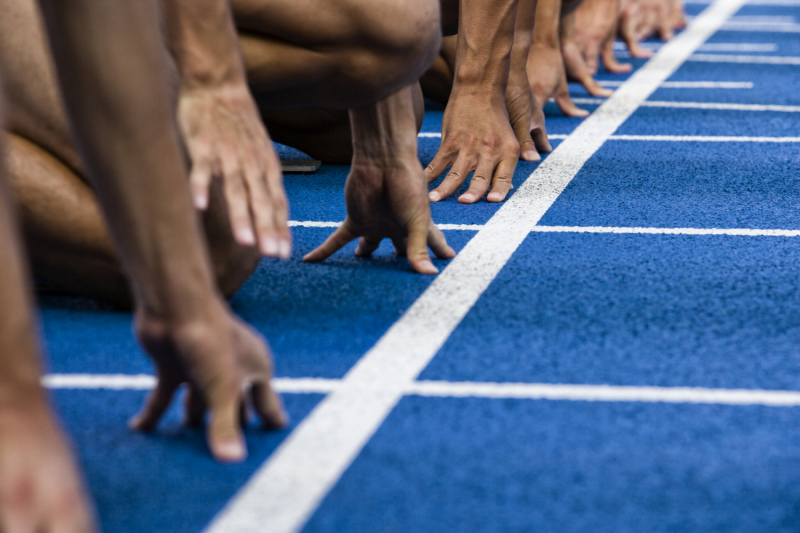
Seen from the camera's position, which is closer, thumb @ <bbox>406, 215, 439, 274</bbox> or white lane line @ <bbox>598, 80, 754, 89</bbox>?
thumb @ <bbox>406, 215, 439, 274</bbox>

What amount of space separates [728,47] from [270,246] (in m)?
8.06

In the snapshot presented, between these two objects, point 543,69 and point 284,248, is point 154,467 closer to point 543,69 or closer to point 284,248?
point 284,248

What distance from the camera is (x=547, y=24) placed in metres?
5.22

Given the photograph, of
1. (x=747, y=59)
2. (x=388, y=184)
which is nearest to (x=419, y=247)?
(x=388, y=184)

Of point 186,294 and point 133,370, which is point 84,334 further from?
point 186,294

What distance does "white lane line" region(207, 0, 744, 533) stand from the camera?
1674 millimetres

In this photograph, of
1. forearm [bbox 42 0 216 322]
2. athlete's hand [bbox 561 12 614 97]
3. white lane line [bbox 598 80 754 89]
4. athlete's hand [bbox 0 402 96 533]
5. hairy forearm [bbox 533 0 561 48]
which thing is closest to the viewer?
athlete's hand [bbox 0 402 96 533]

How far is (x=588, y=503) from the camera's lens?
66.6 inches

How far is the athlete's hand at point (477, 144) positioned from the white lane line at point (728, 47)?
5431 millimetres

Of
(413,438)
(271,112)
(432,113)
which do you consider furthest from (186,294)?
(432,113)

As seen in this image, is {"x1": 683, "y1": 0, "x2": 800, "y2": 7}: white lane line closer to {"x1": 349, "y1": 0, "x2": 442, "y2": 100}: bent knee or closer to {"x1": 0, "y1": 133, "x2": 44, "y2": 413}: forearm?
{"x1": 349, "y1": 0, "x2": 442, "y2": 100}: bent knee

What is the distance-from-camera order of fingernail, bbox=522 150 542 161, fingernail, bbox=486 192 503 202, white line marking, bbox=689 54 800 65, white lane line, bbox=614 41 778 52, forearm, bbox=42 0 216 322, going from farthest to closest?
white lane line, bbox=614 41 778 52 → white line marking, bbox=689 54 800 65 → fingernail, bbox=522 150 542 161 → fingernail, bbox=486 192 503 202 → forearm, bbox=42 0 216 322

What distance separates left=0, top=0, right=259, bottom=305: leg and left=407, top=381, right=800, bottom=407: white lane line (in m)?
0.65

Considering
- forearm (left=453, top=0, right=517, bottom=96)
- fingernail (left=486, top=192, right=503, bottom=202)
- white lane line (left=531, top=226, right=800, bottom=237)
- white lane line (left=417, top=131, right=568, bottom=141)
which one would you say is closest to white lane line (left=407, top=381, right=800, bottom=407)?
white lane line (left=531, top=226, right=800, bottom=237)
